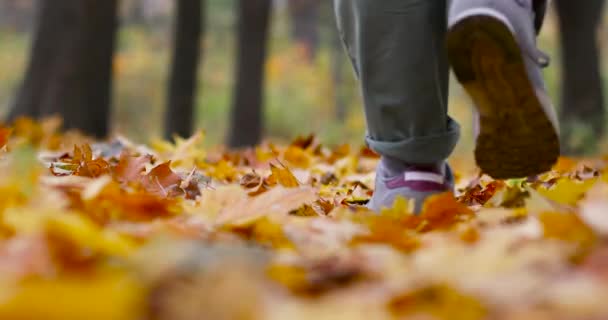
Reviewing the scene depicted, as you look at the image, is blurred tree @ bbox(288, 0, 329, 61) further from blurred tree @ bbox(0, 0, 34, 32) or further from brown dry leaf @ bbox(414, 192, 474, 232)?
brown dry leaf @ bbox(414, 192, 474, 232)

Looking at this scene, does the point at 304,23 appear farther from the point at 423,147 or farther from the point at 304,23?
the point at 423,147

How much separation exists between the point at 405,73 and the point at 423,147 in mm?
176

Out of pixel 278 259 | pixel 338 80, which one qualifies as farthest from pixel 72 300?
pixel 338 80

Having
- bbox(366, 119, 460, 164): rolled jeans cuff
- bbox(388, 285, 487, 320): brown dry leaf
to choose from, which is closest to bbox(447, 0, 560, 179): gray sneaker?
bbox(366, 119, 460, 164): rolled jeans cuff

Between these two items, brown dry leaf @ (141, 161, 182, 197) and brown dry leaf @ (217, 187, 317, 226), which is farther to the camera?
brown dry leaf @ (141, 161, 182, 197)

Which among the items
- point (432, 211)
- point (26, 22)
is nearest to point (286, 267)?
point (432, 211)

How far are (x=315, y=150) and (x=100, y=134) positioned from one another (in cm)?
450

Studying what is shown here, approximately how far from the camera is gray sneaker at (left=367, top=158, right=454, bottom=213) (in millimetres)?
1737

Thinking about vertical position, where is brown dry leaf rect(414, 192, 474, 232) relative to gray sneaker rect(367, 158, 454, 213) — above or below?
above

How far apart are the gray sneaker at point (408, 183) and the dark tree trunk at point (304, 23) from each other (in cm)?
2867

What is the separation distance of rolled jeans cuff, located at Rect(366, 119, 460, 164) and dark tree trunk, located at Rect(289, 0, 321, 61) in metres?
28.7

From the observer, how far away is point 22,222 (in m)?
0.84

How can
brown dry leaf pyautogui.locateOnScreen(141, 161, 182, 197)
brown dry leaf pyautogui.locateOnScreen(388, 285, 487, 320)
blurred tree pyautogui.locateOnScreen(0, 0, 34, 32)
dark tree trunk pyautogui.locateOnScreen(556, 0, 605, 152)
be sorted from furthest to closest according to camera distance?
blurred tree pyautogui.locateOnScreen(0, 0, 34, 32) → dark tree trunk pyautogui.locateOnScreen(556, 0, 605, 152) → brown dry leaf pyautogui.locateOnScreen(141, 161, 182, 197) → brown dry leaf pyautogui.locateOnScreen(388, 285, 487, 320)

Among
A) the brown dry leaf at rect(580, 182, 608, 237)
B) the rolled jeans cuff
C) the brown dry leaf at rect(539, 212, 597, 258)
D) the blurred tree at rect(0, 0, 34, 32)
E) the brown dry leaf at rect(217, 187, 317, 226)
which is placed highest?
the brown dry leaf at rect(580, 182, 608, 237)
